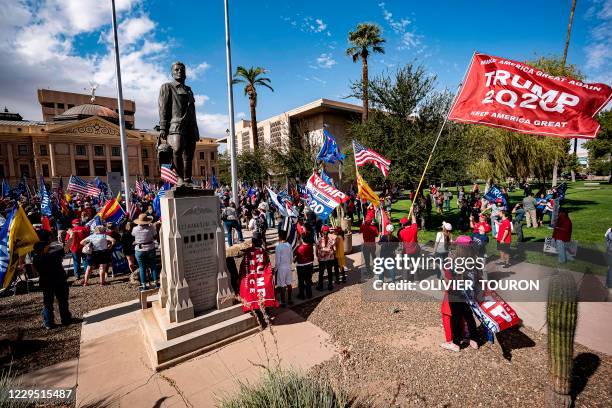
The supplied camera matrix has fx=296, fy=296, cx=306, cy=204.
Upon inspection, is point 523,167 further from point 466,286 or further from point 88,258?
point 88,258

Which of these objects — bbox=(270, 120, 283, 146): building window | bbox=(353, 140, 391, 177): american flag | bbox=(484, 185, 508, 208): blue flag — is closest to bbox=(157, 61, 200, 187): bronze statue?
bbox=(353, 140, 391, 177): american flag

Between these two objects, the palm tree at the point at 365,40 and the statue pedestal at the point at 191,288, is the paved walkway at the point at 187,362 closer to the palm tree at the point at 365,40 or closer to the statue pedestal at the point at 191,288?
the statue pedestal at the point at 191,288

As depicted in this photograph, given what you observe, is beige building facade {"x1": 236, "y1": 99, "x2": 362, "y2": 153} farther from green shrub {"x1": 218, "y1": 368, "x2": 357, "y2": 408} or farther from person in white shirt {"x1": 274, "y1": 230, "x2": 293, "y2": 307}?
green shrub {"x1": 218, "y1": 368, "x2": 357, "y2": 408}

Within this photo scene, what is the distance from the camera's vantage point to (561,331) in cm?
357

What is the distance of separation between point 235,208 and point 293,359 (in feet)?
29.7

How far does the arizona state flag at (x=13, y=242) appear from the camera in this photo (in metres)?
5.46

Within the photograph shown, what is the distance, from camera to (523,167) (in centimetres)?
2262

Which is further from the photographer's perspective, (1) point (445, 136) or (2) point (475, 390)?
(1) point (445, 136)

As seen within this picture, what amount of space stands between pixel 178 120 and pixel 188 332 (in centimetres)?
405

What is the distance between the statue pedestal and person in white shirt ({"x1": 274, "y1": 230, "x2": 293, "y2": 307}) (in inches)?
52.0

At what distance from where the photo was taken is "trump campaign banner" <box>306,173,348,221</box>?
9.20 metres

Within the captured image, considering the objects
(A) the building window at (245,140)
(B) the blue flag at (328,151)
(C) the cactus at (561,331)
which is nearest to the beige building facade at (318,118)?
(A) the building window at (245,140)

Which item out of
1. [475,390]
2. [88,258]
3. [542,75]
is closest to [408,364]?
[475,390]

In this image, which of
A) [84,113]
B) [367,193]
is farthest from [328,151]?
[84,113]
